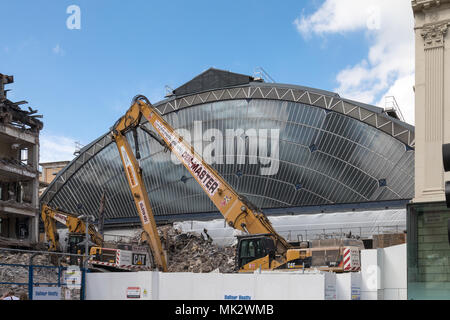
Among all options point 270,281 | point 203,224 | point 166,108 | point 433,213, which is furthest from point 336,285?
point 166,108

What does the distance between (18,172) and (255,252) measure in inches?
1058

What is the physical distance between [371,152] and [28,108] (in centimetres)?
2796

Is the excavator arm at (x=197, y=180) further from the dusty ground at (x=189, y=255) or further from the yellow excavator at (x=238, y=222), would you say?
the dusty ground at (x=189, y=255)

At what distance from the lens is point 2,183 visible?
174 ft

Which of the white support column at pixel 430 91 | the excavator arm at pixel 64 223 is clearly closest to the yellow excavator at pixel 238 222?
the white support column at pixel 430 91

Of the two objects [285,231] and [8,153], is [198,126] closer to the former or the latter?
[285,231]

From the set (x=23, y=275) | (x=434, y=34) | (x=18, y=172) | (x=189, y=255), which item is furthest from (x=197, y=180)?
(x=18, y=172)

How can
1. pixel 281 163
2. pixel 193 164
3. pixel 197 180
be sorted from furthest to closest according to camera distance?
pixel 281 163 < pixel 193 164 < pixel 197 180

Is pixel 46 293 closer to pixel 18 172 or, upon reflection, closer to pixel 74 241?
pixel 74 241

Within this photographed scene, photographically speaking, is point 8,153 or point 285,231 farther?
point 8,153

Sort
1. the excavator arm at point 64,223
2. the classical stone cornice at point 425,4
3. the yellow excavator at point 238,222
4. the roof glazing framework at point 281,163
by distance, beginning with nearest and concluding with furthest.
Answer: the classical stone cornice at point 425,4
the yellow excavator at point 238,222
the excavator arm at point 64,223
the roof glazing framework at point 281,163

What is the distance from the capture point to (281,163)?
49.6m

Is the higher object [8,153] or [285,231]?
[8,153]

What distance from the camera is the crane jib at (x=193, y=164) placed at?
34469 mm
